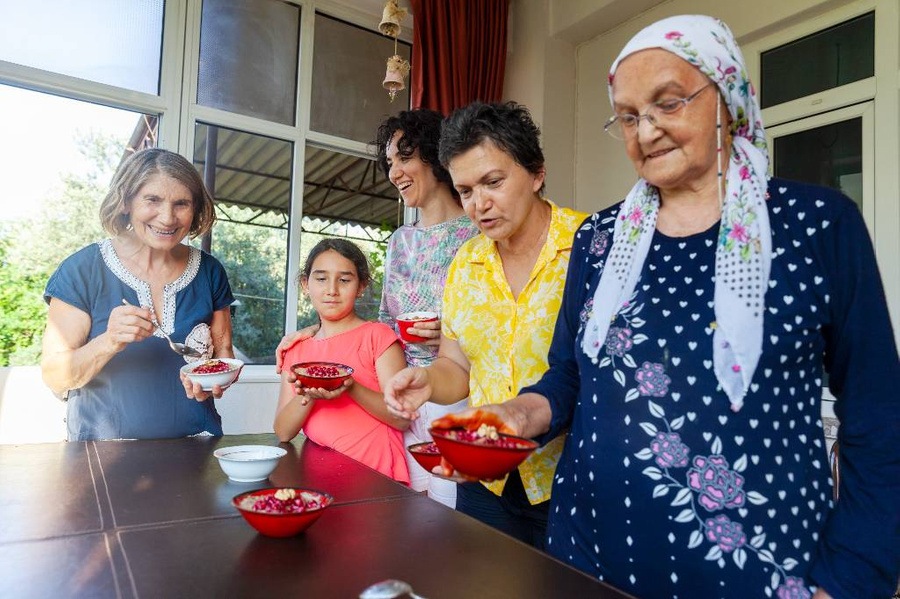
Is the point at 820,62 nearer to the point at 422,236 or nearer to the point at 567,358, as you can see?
the point at 422,236

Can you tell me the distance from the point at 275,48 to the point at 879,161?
327cm

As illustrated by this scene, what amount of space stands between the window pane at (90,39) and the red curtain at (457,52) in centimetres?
150

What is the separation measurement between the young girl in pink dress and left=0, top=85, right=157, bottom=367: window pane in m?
1.76

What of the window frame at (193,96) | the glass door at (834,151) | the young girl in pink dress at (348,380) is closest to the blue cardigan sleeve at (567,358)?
the young girl in pink dress at (348,380)

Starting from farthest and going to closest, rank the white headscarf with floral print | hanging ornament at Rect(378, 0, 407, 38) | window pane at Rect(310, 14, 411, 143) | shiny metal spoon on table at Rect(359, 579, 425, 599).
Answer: window pane at Rect(310, 14, 411, 143)
hanging ornament at Rect(378, 0, 407, 38)
the white headscarf with floral print
shiny metal spoon on table at Rect(359, 579, 425, 599)

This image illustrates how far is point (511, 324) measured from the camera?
1521 mm

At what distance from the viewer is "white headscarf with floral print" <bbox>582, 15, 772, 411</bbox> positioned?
0.92 meters

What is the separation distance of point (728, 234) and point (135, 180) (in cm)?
189

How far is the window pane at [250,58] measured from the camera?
3.53m

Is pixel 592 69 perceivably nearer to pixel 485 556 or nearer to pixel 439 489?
pixel 439 489

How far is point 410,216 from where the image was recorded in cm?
421

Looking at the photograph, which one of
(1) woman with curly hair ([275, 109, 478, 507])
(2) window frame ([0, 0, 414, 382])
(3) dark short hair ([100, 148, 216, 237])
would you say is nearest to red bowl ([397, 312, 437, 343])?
(1) woman with curly hair ([275, 109, 478, 507])

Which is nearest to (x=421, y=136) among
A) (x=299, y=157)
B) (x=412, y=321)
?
(x=412, y=321)

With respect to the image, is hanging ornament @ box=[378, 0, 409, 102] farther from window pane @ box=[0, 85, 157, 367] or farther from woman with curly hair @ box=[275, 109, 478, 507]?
window pane @ box=[0, 85, 157, 367]
